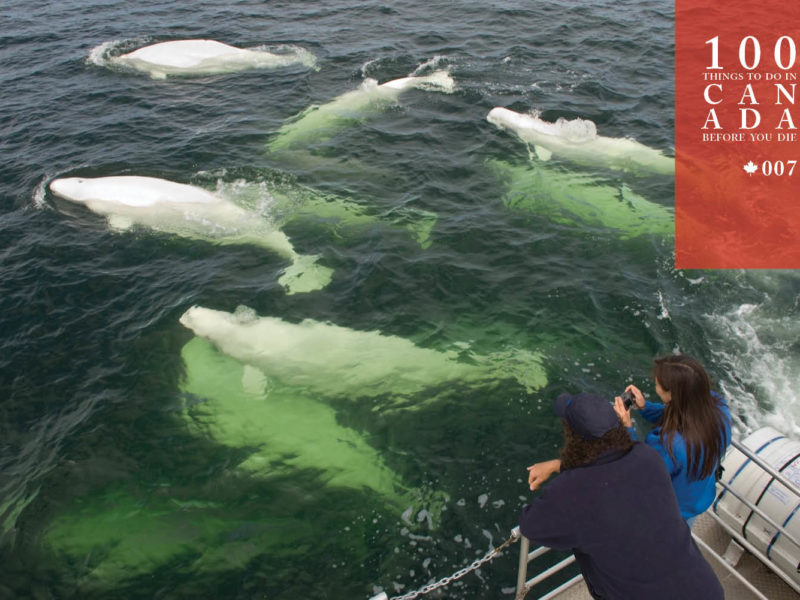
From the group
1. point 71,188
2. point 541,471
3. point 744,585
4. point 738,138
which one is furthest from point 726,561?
point 71,188

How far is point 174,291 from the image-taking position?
45.6 ft

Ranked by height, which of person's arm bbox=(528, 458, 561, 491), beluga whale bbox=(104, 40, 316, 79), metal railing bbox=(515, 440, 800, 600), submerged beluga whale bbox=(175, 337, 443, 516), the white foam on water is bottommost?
the white foam on water

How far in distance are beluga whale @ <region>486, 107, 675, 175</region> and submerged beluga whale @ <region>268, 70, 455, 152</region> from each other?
4.23m

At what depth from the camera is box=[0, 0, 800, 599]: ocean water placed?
353 inches

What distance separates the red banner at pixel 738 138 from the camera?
1459cm

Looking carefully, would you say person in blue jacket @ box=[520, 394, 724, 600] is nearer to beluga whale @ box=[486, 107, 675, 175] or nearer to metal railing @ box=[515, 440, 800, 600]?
metal railing @ box=[515, 440, 800, 600]

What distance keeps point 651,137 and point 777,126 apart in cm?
410

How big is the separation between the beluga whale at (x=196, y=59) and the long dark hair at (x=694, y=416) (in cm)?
2429

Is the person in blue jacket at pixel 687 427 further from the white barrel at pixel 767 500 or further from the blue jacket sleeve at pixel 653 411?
the white barrel at pixel 767 500

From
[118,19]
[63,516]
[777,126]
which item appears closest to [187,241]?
[63,516]

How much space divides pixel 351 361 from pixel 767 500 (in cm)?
716

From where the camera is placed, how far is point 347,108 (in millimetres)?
22031

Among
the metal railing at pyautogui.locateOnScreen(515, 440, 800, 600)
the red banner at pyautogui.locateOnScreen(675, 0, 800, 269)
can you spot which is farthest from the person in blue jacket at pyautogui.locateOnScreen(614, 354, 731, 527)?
the red banner at pyautogui.locateOnScreen(675, 0, 800, 269)

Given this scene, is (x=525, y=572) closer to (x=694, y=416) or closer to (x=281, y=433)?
(x=694, y=416)
